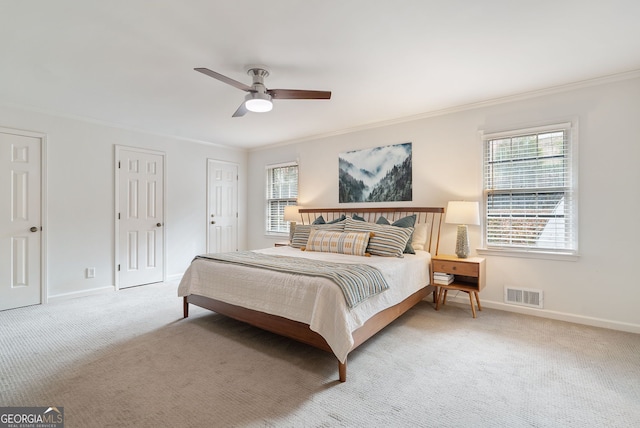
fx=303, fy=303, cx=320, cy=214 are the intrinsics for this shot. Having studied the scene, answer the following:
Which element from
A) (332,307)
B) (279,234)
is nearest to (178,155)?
(279,234)

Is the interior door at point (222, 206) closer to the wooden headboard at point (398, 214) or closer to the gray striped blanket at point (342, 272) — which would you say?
the wooden headboard at point (398, 214)

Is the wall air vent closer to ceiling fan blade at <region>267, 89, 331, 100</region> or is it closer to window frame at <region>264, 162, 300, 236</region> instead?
ceiling fan blade at <region>267, 89, 331, 100</region>

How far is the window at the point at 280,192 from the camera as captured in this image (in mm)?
5660

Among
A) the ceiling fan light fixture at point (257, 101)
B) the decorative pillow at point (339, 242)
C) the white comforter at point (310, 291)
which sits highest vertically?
the ceiling fan light fixture at point (257, 101)

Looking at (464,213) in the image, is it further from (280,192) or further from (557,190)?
(280,192)

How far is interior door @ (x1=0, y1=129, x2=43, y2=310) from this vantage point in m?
3.65

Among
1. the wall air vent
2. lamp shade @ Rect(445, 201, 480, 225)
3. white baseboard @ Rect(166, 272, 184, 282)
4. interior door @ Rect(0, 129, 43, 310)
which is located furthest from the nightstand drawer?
interior door @ Rect(0, 129, 43, 310)

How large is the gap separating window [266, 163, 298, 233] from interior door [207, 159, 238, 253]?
2.41ft

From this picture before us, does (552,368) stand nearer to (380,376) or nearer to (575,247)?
(380,376)

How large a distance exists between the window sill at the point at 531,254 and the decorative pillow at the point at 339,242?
1.44 meters

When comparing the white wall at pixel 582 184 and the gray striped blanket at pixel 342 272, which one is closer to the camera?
the gray striped blanket at pixel 342 272

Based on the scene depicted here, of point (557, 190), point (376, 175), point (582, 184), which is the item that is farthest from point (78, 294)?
point (582, 184)

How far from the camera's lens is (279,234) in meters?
5.86

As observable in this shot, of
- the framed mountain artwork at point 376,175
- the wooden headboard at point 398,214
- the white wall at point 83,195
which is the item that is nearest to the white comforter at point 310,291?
the wooden headboard at point 398,214
